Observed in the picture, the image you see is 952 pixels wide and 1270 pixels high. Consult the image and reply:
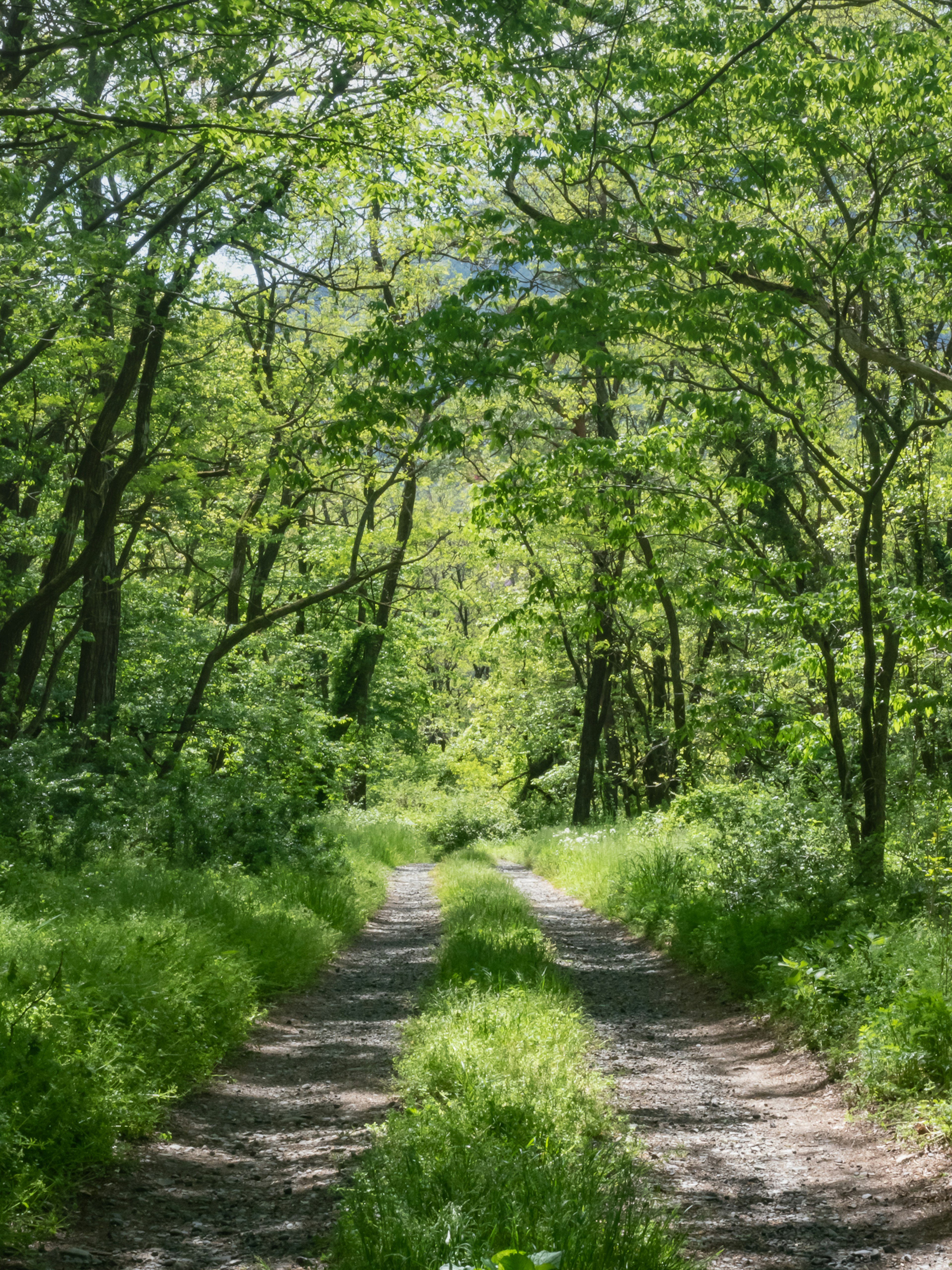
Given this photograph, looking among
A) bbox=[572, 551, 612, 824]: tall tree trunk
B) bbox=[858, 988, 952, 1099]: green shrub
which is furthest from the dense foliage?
bbox=[572, 551, 612, 824]: tall tree trunk

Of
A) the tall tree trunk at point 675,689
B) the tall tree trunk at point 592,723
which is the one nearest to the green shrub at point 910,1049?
the tall tree trunk at point 675,689

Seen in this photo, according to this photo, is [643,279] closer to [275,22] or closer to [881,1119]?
[275,22]

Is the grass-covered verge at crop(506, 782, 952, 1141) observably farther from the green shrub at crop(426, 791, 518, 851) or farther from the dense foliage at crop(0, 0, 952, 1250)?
the green shrub at crop(426, 791, 518, 851)

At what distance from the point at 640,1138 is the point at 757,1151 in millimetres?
661

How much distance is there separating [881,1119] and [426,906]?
9.30 meters

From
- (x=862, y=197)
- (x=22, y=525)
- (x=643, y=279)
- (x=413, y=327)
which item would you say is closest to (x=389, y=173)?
(x=413, y=327)

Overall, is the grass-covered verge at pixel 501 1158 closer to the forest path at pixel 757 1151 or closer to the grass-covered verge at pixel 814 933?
the forest path at pixel 757 1151

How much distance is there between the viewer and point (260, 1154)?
15.3ft

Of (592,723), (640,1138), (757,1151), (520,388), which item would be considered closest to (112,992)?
(640,1138)

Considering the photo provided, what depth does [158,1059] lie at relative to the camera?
5070 mm

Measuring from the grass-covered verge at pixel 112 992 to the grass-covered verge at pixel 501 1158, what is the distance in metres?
1.24

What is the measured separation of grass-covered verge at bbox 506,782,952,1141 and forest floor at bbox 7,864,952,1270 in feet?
0.82

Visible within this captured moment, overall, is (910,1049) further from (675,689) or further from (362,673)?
(362,673)

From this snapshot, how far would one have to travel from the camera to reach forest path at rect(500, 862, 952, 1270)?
3777mm
